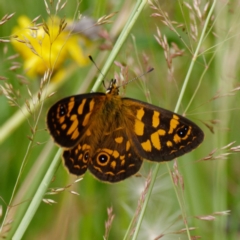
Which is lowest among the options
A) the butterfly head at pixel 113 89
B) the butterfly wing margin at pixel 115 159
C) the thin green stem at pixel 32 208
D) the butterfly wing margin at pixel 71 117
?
the thin green stem at pixel 32 208

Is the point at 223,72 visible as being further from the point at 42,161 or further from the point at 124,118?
the point at 42,161

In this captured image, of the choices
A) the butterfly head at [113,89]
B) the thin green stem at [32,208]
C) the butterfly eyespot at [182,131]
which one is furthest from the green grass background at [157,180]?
the thin green stem at [32,208]

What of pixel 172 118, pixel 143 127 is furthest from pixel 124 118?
pixel 172 118

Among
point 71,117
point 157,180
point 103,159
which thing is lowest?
point 157,180

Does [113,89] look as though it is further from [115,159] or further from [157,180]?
[157,180]

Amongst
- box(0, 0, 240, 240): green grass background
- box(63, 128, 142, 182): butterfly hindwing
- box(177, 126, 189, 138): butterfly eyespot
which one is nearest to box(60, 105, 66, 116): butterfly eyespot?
box(63, 128, 142, 182): butterfly hindwing

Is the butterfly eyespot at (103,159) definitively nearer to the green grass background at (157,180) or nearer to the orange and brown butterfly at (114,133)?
the orange and brown butterfly at (114,133)

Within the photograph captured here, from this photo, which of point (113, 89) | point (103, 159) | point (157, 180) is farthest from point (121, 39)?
point (157, 180)
